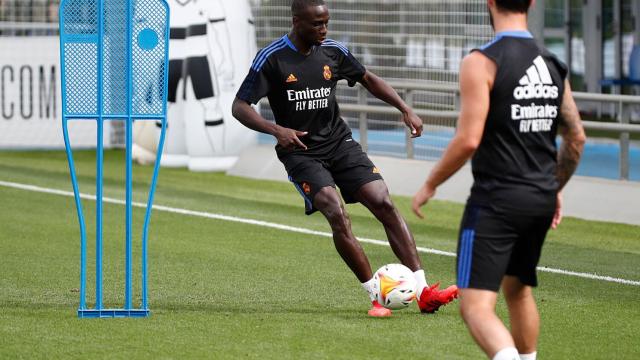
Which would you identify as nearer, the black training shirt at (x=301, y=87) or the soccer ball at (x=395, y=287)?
the soccer ball at (x=395, y=287)

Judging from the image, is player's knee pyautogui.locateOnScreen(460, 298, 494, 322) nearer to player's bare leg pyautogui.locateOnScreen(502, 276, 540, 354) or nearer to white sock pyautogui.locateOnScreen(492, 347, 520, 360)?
white sock pyautogui.locateOnScreen(492, 347, 520, 360)

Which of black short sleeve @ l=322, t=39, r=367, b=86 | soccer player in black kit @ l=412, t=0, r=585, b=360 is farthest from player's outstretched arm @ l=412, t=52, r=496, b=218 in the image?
black short sleeve @ l=322, t=39, r=367, b=86

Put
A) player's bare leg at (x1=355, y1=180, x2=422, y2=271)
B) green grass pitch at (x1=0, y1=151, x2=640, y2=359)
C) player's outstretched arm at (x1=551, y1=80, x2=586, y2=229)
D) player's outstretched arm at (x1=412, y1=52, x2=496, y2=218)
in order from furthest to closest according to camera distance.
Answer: player's bare leg at (x1=355, y1=180, x2=422, y2=271), green grass pitch at (x1=0, y1=151, x2=640, y2=359), player's outstretched arm at (x1=551, y1=80, x2=586, y2=229), player's outstretched arm at (x1=412, y1=52, x2=496, y2=218)

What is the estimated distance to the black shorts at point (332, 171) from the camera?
8.27 meters

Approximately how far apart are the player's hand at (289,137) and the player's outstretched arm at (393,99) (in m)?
0.83

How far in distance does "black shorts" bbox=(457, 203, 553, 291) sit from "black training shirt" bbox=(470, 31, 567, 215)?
1.6 inches

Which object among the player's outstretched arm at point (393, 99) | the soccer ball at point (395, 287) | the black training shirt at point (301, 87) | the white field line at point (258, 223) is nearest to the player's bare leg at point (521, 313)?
the soccer ball at point (395, 287)

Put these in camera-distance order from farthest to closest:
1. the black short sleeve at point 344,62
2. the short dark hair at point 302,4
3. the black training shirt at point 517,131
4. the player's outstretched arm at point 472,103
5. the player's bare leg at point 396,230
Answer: the black short sleeve at point 344,62, the player's bare leg at point 396,230, the short dark hair at point 302,4, the black training shirt at point 517,131, the player's outstretched arm at point 472,103

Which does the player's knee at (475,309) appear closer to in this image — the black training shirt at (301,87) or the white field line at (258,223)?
the black training shirt at (301,87)

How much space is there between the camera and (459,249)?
18.0 feet

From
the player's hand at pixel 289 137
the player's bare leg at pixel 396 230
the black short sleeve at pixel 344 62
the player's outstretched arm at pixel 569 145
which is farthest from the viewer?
the black short sleeve at pixel 344 62

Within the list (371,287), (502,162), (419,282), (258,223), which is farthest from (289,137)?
(258,223)

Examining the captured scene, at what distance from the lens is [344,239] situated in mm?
8094

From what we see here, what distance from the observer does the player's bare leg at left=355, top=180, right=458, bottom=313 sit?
319 inches
